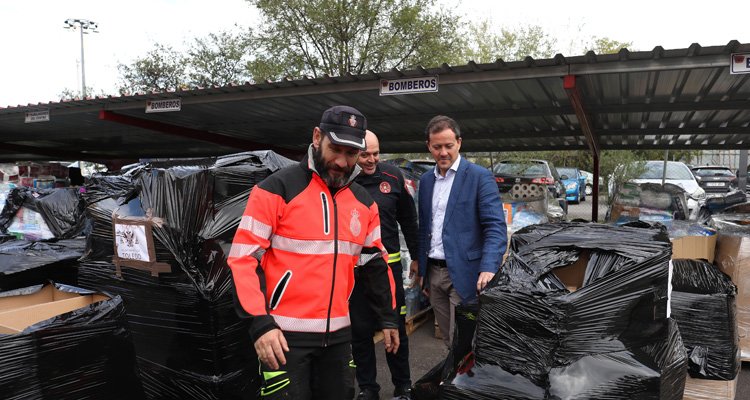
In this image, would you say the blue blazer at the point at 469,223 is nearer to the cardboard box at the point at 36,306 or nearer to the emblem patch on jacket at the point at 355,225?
the emblem patch on jacket at the point at 355,225

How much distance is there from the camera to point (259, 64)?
1596 cm

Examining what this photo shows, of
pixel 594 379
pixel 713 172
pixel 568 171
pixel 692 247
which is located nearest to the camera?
pixel 594 379

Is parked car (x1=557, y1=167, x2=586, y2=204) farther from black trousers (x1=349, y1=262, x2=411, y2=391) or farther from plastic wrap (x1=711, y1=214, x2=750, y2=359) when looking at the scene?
black trousers (x1=349, y1=262, x2=411, y2=391)

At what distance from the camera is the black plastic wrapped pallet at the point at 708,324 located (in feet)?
9.16

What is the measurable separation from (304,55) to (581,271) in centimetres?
1501

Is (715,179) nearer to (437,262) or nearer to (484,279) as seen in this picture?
(437,262)

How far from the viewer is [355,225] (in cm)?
198

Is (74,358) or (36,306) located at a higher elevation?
(36,306)

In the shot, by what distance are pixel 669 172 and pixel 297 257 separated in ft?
38.6

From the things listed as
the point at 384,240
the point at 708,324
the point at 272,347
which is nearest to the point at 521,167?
the point at 708,324

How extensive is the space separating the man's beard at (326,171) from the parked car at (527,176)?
4732mm

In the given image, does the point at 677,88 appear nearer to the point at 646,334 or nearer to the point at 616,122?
the point at 616,122

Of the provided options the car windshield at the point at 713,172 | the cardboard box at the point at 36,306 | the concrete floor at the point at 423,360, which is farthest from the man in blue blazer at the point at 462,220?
the car windshield at the point at 713,172

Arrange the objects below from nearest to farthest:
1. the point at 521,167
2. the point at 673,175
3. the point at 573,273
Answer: the point at 573,273
the point at 521,167
the point at 673,175
